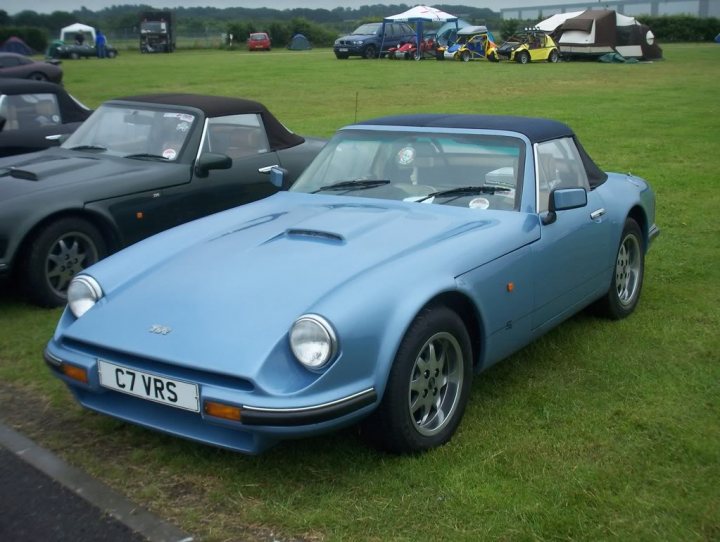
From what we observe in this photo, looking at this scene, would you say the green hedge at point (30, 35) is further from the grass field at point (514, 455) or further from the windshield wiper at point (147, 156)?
the grass field at point (514, 455)

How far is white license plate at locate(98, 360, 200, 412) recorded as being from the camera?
3240mm

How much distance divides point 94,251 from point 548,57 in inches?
1259

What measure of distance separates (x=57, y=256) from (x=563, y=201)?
11.3 ft

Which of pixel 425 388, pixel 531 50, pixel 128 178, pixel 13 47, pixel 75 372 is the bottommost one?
pixel 425 388

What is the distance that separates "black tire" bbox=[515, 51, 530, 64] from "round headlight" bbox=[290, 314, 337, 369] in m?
33.6

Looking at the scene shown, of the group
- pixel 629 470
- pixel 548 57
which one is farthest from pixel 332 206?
pixel 548 57

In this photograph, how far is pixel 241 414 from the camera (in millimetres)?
3102

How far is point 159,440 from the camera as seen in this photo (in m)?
3.85

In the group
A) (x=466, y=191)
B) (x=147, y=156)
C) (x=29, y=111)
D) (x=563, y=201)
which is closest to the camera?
(x=563, y=201)

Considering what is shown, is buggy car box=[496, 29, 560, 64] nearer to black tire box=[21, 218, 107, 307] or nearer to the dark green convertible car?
the dark green convertible car

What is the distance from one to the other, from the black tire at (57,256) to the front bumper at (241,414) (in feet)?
7.49

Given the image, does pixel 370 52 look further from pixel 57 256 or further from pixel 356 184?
pixel 356 184

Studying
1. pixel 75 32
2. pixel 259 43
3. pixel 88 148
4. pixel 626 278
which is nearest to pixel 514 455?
pixel 626 278

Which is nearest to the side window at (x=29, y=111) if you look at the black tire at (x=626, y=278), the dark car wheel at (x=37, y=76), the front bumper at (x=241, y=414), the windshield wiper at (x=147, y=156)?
the windshield wiper at (x=147, y=156)
